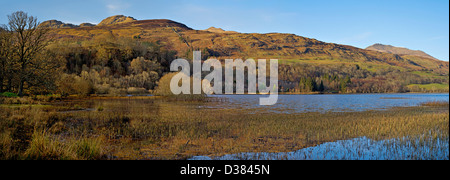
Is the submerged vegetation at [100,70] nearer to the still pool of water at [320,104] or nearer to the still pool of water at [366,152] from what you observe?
the still pool of water at [320,104]

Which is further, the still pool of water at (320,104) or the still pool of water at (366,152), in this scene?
the still pool of water at (320,104)

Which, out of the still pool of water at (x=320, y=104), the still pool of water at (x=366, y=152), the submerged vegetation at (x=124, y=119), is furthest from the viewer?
the still pool of water at (x=320, y=104)

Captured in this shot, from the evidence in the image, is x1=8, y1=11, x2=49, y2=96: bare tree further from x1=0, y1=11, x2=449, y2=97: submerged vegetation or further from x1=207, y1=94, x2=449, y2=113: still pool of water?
x1=207, y1=94, x2=449, y2=113: still pool of water

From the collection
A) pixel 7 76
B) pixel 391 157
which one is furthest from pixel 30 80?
pixel 391 157

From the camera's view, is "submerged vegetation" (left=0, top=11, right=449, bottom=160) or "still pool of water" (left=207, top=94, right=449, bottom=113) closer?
"submerged vegetation" (left=0, top=11, right=449, bottom=160)

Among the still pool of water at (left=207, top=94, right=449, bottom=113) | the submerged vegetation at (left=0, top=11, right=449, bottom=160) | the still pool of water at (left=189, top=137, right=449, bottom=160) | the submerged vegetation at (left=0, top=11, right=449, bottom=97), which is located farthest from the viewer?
the submerged vegetation at (left=0, top=11, right=449, bottom=97)

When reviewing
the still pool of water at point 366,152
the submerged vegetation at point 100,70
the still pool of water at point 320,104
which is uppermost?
the submerged vegetation at point 100,70

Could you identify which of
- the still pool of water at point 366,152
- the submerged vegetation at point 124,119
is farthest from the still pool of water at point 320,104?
the still pool of water at point 366,152

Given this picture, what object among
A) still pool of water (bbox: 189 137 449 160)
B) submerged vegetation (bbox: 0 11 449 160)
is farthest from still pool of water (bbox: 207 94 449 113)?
still pool of water (bbox: 189 137 449 160)
